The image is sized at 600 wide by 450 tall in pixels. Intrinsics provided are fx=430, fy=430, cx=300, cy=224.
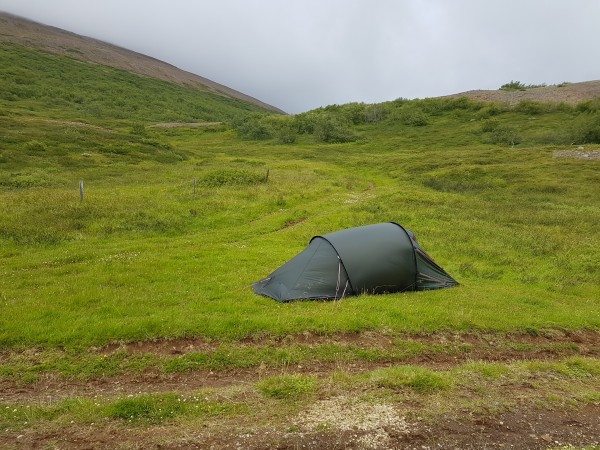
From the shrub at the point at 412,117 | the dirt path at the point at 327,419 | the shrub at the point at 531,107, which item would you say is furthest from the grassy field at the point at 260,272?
the shrub at the point at 412,117

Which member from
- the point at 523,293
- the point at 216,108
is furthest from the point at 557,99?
the point at 216,108

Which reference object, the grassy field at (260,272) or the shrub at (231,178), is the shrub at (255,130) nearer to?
the grassy field at (260,272)

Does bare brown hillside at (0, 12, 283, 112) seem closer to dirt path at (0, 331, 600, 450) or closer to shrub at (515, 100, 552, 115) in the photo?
shrub at (515, 100, 552, 115)

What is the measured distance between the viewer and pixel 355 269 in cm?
1570

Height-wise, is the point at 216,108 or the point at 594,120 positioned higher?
the point at 594,120

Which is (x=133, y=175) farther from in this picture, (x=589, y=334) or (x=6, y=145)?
(x=589, y=334)

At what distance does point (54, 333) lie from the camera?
37.9 feet

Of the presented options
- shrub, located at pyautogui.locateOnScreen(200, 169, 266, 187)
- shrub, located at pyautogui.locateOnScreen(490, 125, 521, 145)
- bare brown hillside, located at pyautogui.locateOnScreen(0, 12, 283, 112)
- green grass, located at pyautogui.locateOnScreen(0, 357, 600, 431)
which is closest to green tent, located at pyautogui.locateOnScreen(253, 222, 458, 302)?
green grass, located at pyautogui.locateOnScreen(0, 357, 600, 431)

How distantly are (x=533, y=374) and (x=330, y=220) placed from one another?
19.0 metres

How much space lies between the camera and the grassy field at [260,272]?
9.97 m

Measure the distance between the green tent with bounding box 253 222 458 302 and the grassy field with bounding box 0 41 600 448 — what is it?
67 cm

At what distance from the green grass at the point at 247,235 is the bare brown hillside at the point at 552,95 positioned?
38.9 metres

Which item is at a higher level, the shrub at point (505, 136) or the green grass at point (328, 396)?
the shrub at point (505, 136)

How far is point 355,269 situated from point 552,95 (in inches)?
3867
